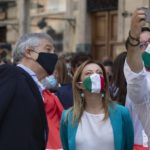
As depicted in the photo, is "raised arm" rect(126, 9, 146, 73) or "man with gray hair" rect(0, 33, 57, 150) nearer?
"raised arm" rect(126, 9, 146, 73)

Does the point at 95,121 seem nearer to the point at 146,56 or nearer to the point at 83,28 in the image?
the point at 146,56

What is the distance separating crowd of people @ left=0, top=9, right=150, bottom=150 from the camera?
3.91 meters

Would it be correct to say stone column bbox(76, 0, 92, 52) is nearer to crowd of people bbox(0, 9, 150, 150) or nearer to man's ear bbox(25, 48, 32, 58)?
crowd of people bbox(0, 9, 150, 150)

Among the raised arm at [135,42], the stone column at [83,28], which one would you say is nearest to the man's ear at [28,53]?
the raised arm at [135,42]

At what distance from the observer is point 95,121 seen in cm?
468

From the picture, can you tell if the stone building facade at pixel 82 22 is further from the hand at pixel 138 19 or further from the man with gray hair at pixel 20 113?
the hand at pixel 138 19

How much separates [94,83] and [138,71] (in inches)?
31.8

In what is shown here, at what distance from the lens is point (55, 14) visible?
66.6ft

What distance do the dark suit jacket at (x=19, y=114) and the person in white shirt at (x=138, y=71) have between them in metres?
0.58

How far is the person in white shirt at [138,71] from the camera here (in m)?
3.77

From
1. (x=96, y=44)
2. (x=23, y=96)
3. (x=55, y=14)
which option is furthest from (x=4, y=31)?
(x=23, y=96)

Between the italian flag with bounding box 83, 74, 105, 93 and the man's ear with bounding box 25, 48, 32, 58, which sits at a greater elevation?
the man's ear with bounding box 25, 48, 32, 58

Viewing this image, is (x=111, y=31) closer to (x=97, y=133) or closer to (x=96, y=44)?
(x=96, y=44)

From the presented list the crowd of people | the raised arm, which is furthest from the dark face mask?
the raised arm
